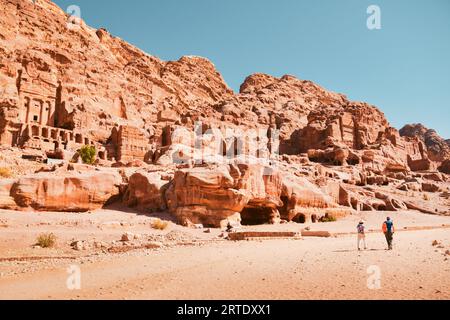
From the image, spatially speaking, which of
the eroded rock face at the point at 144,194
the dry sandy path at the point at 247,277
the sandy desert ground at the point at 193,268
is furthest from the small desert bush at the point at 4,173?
the dry sandy path at the point at 247,277

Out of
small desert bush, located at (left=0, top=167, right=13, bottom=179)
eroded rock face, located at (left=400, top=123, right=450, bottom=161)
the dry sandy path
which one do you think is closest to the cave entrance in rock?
the dry sandy path

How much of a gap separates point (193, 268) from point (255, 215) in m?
18.6

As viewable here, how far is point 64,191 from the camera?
21469 mm

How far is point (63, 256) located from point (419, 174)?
62892 millimetres

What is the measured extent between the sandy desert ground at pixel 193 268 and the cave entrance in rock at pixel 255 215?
9664 millimetres

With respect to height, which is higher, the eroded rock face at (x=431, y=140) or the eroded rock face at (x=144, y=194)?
the eroded rock face at (x=431, y=140)

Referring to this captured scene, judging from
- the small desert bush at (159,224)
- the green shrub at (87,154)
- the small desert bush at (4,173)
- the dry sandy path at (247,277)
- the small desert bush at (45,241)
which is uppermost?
the green shrub at (87,154)

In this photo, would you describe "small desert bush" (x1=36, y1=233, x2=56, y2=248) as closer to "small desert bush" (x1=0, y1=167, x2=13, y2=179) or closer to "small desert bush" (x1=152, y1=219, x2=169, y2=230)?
"small desert bush" (x1=152, y1=219, x2=169, y2=230)

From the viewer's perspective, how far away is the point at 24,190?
66.2 feet

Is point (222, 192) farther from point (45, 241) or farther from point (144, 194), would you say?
point (45, 241)

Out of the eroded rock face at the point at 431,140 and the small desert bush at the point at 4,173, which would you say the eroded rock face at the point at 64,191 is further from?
the eroded rock face at the point at 431,140

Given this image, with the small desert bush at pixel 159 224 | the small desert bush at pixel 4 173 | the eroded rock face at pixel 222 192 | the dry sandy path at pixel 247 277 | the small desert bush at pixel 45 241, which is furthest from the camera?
the eroded rock face at pixel 222 192

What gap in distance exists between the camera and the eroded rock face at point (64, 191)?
20.2m

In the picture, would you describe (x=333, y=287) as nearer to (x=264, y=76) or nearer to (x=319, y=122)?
(x=319, y=122)
